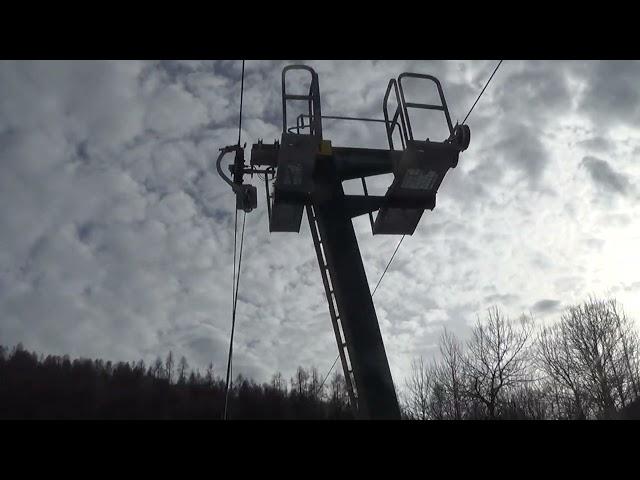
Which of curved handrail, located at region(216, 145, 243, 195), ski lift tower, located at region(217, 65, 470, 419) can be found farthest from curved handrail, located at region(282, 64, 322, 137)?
curved handrail, located at region(216, 145, 243, 195)

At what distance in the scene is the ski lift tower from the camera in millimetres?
7223

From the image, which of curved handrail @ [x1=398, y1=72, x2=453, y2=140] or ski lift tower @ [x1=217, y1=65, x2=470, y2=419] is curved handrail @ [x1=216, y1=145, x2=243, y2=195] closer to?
ski lift tower @ [x1=217, y1=65, x2=470, y2=419]

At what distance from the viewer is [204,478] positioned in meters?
1.25

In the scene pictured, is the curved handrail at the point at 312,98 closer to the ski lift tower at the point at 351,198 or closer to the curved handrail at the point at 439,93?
the ski lift tower at the point at 351,198

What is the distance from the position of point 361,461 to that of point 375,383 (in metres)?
5.94

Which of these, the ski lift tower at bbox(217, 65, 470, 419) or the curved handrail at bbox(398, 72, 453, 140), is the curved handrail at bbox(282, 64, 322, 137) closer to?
the ski lift tower at bbox(217, 65, 470, 419)

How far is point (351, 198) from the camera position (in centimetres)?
854

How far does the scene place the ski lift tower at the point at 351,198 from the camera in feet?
23.7

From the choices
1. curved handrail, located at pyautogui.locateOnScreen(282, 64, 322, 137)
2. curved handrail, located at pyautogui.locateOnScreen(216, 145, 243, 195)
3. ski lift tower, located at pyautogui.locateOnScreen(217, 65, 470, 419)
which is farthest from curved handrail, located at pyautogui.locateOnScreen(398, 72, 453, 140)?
curved handrail, located at pyautogui.locateOnScreen(216, 145, 243, 195)

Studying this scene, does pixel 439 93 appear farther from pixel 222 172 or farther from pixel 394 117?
pixel 222 172

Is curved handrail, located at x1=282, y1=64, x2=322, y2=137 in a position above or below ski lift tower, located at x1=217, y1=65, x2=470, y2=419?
above

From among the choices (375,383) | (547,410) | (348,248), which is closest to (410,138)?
(348,248)

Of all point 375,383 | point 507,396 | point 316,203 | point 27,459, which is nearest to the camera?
→ point 27,459

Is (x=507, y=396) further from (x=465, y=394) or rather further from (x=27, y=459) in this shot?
(x=27, y=459)
